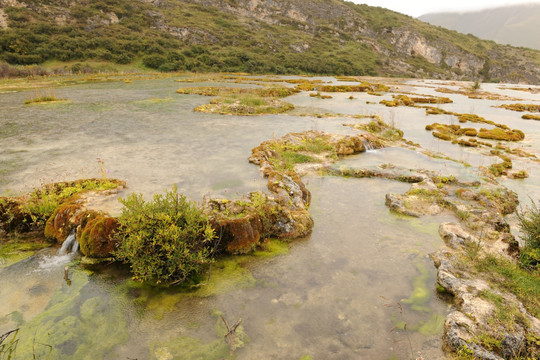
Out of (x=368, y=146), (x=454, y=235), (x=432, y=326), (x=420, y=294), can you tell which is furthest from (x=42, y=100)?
(x=432, y=326)

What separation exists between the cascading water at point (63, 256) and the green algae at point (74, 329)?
1179 millimetres

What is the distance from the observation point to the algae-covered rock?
25.0 feet

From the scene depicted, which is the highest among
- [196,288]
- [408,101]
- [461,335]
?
[408,101]

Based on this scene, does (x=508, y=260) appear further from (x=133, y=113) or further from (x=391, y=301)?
(x=133, y=113)

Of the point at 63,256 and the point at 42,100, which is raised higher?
the point at 42,100

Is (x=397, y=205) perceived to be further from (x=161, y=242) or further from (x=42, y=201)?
(x=42, y=201)

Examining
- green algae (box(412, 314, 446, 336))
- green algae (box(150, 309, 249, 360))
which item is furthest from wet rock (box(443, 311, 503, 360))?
green algae (box(150, 309, 249, 360))

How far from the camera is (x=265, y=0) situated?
515 ft

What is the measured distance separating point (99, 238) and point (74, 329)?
248 cm

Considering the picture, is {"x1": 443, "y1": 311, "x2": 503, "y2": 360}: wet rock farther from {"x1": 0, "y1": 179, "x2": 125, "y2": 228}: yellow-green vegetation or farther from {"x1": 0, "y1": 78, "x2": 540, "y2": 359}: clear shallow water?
{"x1": 0, "y1": 179, "x2": 125, "y2": 228}: yellow-green vegetation

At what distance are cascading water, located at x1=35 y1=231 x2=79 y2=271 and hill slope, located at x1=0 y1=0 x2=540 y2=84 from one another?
67.1m

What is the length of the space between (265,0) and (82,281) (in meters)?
181

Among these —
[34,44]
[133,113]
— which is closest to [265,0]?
[34,44]

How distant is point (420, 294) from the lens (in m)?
6.86
